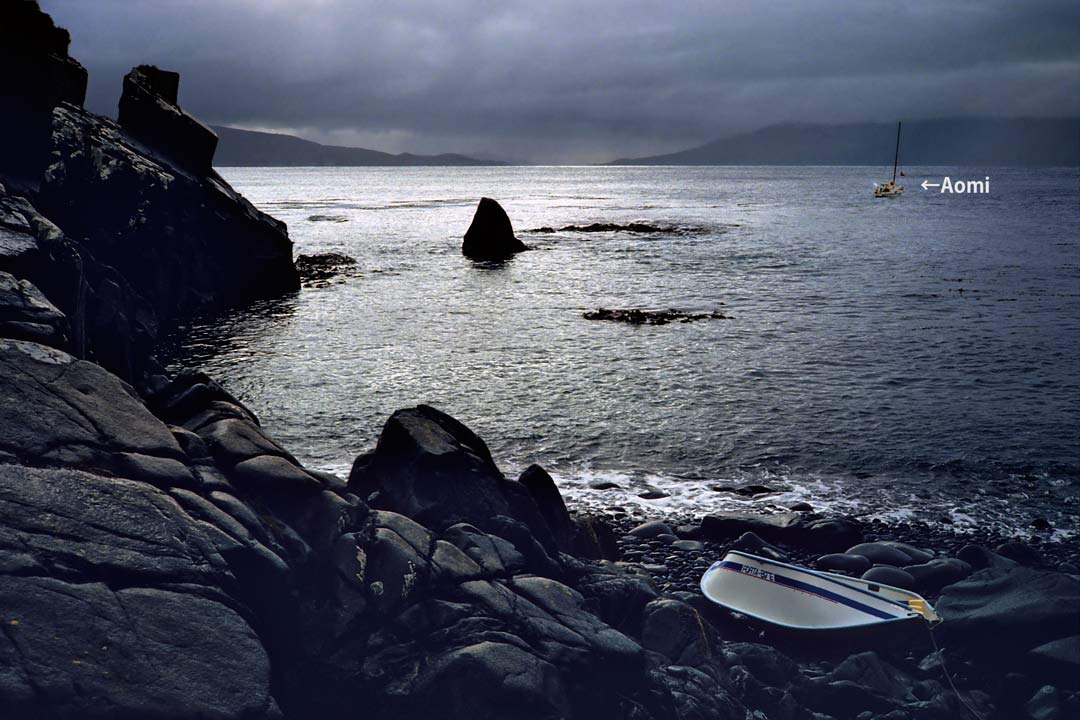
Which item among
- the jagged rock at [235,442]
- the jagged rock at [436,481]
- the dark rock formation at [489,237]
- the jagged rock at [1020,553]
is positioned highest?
the dark rock formation at [489,237]

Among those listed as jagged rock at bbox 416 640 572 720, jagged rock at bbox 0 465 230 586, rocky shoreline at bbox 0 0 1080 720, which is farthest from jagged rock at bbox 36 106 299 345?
jagged rock at bbox 416 640 572 720

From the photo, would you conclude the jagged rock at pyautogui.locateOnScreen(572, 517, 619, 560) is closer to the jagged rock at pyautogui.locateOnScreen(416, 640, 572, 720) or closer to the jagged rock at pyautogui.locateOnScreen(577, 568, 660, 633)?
the jagged rock at pyautogui.locateOnScreen(577, 568, 660, 633)

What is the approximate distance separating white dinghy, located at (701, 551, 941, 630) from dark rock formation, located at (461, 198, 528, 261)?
1728 inches

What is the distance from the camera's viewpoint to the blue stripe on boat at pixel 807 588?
33.7ft

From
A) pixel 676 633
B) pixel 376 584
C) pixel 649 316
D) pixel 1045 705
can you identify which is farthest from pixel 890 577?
pixel 649 316

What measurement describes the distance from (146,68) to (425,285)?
16.5 metres

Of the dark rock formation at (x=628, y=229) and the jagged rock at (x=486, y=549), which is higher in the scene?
the dark rock formation at (x=628, y=229)

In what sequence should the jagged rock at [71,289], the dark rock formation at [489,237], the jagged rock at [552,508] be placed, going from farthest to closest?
the dark rock formation at [489,237]
the jagged rock at [552,508]
the jagged rock at [71,289]

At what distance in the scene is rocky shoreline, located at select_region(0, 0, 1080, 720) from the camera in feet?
23.2

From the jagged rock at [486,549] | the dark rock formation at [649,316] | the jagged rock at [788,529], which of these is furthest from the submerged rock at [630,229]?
the jagged rock at [486,549]

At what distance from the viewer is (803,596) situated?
10781mm

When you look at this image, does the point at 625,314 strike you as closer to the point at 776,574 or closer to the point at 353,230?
the point at 776,574

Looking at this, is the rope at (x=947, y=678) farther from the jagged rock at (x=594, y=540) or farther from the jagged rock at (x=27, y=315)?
the jagged rock at (x=27, y=315)

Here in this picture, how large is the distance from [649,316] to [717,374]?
374 inches
